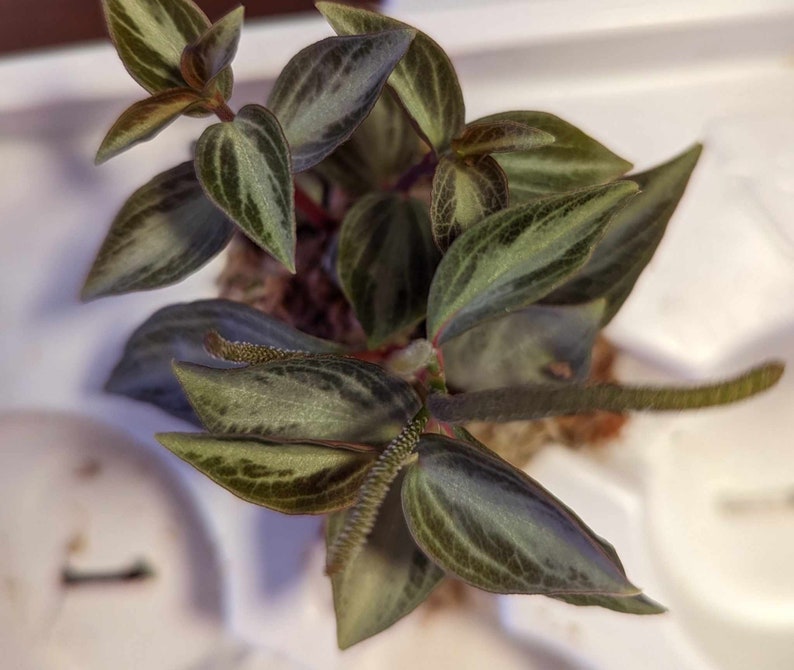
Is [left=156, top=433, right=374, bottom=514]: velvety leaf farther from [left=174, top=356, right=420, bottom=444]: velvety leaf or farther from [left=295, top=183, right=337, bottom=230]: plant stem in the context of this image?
[left=295, top=183, right=337, bottom=230]: plant stem

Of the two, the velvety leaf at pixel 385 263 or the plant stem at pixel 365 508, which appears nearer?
the plant stem at pixel 365 508

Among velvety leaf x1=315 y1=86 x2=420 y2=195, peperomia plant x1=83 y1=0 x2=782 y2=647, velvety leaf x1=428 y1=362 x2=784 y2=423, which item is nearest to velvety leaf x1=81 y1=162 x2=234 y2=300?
peperomia plant x1=83 y1=0 x2=782 y2=647

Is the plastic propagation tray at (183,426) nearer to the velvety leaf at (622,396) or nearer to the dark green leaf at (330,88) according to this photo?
the dark green leaf at (330,88)

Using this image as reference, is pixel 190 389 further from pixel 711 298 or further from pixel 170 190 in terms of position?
pixel 711 298

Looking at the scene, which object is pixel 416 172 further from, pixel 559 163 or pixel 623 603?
pixel 623 603

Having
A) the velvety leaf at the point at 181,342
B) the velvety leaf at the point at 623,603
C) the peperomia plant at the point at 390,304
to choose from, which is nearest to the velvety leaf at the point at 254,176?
the peperomia plant at the point at 390,304

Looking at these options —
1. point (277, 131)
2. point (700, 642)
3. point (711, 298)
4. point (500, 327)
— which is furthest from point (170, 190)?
point (700, 642)

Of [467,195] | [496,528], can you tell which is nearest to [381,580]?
[496,528]
